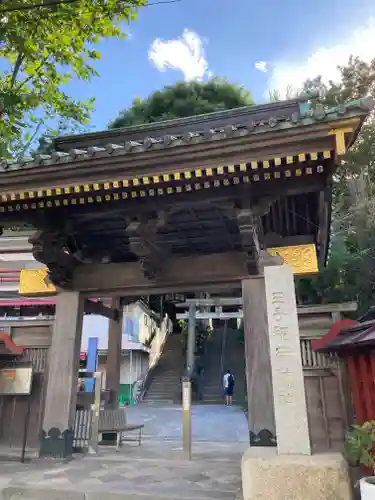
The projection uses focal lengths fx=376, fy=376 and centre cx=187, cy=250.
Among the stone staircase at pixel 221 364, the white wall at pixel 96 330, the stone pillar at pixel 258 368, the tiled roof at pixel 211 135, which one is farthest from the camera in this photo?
the stone staircase at pixel 221 364

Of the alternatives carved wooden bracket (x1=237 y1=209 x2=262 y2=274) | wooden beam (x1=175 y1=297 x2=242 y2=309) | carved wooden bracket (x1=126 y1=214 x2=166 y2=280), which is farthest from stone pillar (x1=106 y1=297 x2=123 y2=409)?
wooden beam (x1=175 y1=297 x2=242 y2=309)

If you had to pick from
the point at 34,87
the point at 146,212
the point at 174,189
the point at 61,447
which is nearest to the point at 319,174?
the point at 174,189

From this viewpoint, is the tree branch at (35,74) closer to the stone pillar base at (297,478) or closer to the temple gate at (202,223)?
the temple gate at (202,223)

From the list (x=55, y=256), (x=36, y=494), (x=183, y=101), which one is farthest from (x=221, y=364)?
(x=36, y=494)

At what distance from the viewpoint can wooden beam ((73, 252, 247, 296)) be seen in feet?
20.0

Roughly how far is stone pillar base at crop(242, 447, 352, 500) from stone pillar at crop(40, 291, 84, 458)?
3.36 m

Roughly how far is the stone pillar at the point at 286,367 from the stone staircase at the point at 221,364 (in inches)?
681

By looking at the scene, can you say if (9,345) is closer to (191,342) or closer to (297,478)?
(297,478)

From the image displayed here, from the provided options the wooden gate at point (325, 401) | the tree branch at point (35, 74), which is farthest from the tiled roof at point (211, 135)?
the tree branch at point (35, 74)

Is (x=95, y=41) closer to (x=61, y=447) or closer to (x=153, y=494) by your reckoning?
(x=61, y=447)

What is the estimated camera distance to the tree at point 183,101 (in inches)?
848

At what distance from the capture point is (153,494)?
4.29 m

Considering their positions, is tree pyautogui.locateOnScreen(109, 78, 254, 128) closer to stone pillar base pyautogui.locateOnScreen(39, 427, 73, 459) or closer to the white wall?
the white wall

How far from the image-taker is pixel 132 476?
525cm
